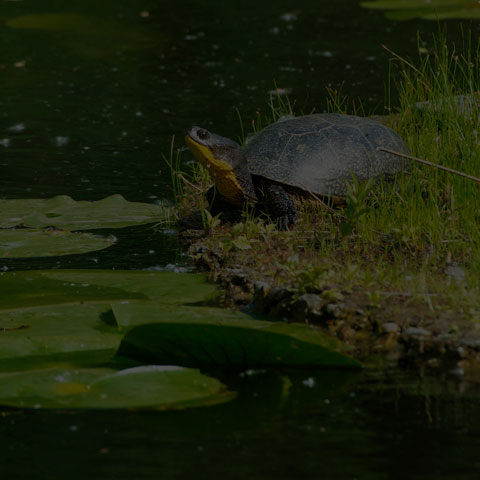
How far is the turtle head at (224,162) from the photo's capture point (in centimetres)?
534

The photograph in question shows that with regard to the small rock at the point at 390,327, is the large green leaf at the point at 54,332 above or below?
above

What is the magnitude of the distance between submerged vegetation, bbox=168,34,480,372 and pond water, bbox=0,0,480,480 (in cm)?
41

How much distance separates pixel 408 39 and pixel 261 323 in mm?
9230

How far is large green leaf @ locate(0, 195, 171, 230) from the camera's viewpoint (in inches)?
219

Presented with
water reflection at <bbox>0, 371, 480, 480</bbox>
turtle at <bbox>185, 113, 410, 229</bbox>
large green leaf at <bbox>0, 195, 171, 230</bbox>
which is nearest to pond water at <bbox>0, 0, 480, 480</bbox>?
water reflection at <bbox>0, 371, 480, 480</bbox>

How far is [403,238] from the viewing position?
4520 millimetres

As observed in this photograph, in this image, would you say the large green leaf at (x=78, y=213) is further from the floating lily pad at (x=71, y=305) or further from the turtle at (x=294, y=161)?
the floating lily pad at (x=71, y=305)

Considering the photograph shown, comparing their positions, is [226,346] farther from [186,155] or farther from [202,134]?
[186,155]

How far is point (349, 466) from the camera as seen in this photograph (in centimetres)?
269

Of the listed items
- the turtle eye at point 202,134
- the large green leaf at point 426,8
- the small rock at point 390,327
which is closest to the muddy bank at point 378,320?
the small rock at point 390,327

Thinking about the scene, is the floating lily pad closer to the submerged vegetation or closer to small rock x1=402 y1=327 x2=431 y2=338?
the submerged vegetation

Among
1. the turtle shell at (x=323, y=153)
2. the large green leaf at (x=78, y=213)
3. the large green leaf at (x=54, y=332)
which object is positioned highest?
the turtle shell at (x=323, y=153)

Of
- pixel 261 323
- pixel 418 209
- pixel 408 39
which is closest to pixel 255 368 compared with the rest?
pixel 261 323

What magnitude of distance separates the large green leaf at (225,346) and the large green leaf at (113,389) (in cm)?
20
